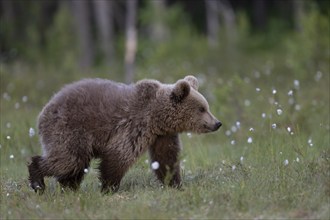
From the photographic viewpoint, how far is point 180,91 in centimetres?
859

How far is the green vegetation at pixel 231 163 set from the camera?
7203 millimetres

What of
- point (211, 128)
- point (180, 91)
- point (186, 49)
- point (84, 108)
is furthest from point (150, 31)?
point (84, 108)

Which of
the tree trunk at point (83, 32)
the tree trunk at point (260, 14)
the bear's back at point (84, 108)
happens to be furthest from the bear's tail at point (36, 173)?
the tree trunk at point (260, 14)

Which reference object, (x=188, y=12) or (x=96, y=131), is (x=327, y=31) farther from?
(x=188, y=12)

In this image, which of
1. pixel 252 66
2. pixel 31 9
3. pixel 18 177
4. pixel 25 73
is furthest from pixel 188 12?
pixel 18 177

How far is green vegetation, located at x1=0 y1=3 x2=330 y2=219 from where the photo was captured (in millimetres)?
7203

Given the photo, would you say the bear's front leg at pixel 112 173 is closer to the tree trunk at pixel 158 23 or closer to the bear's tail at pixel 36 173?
the bear's tail at pixel 36 173

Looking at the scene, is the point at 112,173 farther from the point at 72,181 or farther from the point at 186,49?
the point at 186,49

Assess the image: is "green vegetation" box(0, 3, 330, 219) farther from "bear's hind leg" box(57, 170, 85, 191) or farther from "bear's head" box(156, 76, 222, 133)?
"bear's head" box(156, 76, 222, 133)

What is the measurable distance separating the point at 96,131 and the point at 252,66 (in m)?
14.0

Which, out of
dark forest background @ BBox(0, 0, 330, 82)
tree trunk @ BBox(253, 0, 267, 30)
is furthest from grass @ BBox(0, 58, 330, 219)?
tree trunk @ BBox(253, 0, 267, 30)

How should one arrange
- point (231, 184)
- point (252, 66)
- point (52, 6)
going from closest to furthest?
point (231, 184) < point (252, 66) < point (52, 6)

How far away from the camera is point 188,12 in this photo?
146ft

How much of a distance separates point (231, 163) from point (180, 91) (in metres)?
1.37
